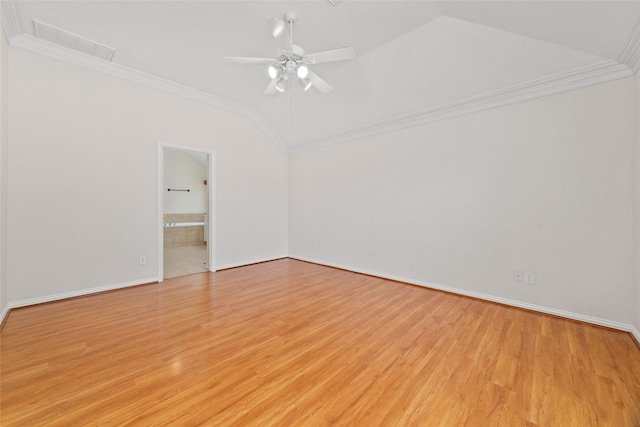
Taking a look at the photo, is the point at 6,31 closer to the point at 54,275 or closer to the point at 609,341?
the point at 54,275

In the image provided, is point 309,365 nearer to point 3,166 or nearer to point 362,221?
point 362,221

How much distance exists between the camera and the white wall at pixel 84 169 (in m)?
2.76

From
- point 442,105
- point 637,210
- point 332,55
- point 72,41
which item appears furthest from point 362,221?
point 72,41

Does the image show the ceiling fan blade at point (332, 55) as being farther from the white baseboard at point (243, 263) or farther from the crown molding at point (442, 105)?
the white baseboard at point (243, 263)

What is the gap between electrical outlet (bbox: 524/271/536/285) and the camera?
283 centimetres

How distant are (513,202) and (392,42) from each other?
2427 millimetres

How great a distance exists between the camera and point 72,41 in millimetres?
2820

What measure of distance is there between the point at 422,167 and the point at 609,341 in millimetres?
2627

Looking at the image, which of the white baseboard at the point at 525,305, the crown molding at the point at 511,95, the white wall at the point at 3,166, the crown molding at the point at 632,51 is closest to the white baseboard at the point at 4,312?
the white wall at the point at 3,166

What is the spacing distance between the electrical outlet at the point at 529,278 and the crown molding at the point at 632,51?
219 centimetres

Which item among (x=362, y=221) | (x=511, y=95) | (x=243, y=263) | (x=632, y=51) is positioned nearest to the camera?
(x=632, y=51)

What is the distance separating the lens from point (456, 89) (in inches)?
125

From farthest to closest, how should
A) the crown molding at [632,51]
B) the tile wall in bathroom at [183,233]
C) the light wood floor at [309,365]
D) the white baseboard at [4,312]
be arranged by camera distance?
the tile wall in bathroom at [183,233]
the white baseboard at [4,312]
the crown molding at [632,51]
the light wood floor at [309,365]

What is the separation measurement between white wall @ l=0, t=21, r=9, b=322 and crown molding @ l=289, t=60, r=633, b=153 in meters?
4.34
